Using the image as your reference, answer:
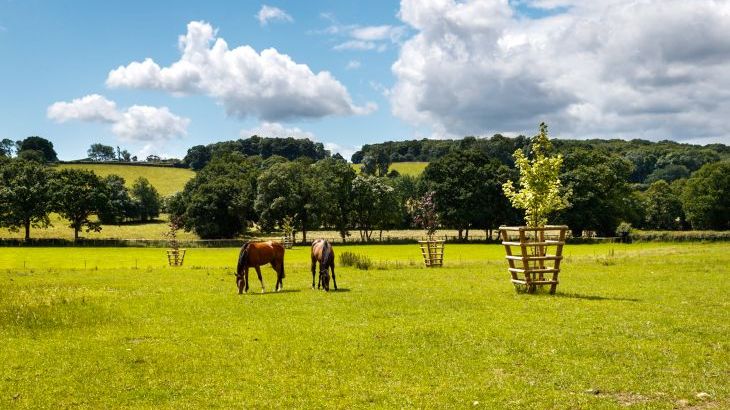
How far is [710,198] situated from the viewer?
109m

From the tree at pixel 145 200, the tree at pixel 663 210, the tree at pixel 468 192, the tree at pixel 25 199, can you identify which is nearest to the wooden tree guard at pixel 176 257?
the tree at pixel 468 192

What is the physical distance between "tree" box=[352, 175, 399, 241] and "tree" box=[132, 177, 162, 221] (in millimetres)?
62317

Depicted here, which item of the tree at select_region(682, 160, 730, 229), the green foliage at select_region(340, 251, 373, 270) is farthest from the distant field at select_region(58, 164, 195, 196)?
the green foliage at select_region(340, 251, 373, 270)

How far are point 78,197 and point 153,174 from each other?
9050cm

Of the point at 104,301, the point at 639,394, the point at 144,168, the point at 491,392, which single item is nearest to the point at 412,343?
the point at 491,392

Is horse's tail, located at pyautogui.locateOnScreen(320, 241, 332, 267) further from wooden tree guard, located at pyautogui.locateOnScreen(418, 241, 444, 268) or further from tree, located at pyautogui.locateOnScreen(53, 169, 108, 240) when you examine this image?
tree, located at pyautogui.locateOnScreen(53, 169, 108, 240)

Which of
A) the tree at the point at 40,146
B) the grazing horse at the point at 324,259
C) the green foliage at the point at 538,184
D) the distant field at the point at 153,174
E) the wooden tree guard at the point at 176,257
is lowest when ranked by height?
the wooden tree guard at the point at 176,257

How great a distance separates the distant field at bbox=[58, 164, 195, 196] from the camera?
171m

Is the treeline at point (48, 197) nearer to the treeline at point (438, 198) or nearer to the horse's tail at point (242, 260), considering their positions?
the treeline at point (438, 198)

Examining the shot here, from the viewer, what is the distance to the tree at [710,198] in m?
110

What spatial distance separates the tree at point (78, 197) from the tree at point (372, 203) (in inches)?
1768

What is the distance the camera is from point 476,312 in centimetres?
1619

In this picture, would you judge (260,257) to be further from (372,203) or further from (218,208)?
(218,208)

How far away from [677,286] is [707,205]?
10239cm
